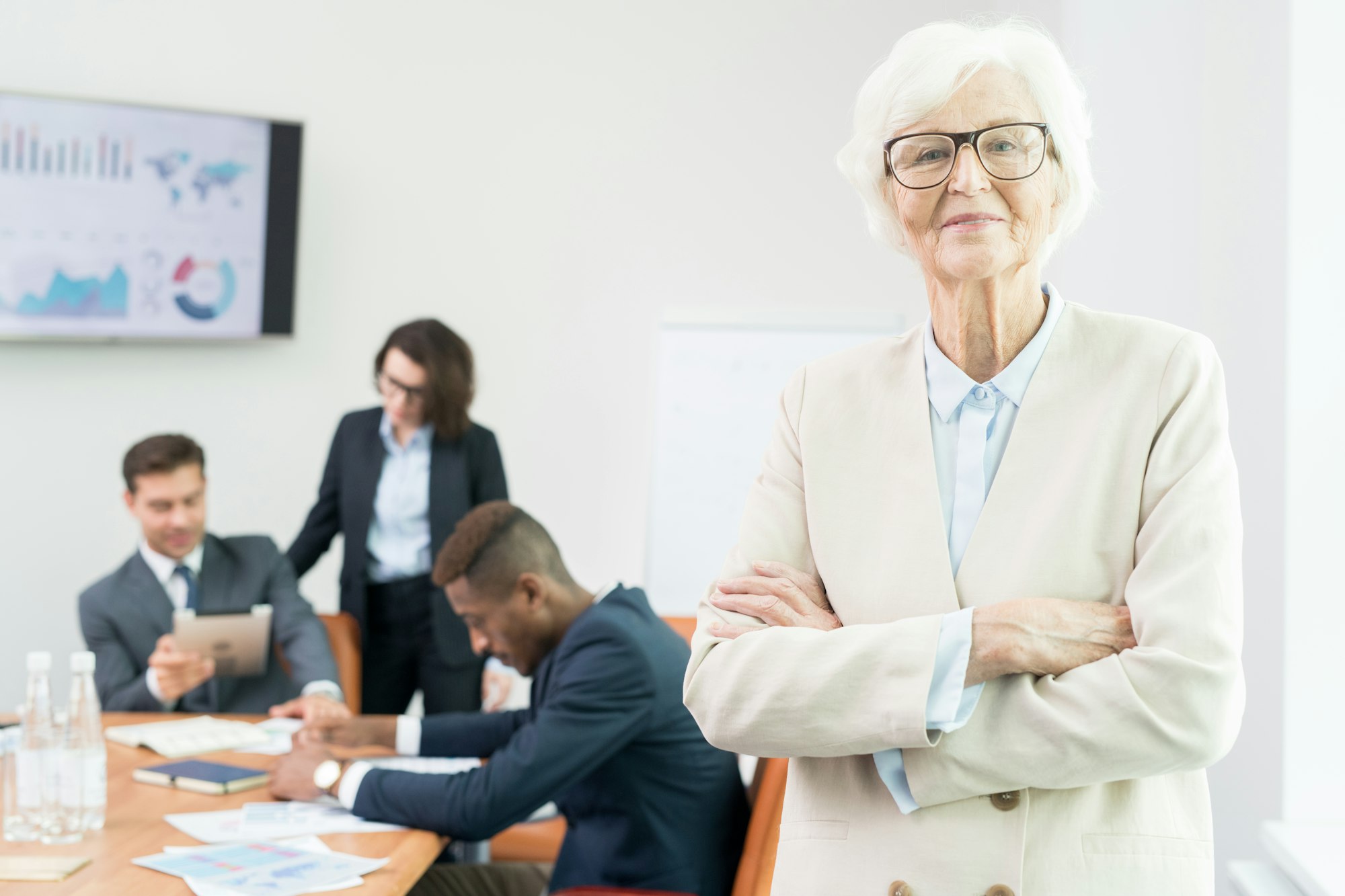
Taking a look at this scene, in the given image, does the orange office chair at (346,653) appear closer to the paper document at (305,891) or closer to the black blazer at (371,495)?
the black blazer at (371,495)

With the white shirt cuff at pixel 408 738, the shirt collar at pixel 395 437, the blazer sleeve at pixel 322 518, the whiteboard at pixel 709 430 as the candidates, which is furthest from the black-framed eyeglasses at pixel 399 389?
the white shirt cuff at pixel 408 738

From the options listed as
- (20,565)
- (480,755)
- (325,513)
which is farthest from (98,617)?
(20,565)

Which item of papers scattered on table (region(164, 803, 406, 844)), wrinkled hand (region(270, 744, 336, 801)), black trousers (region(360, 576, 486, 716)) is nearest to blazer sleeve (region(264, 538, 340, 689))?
black trousers (region(360, 576, 486, 716))

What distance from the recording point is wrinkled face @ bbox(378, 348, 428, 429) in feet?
10.9

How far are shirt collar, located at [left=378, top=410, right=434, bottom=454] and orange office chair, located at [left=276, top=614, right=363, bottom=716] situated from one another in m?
0.57

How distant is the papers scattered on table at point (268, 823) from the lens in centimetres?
183

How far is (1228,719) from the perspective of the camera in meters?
1.03

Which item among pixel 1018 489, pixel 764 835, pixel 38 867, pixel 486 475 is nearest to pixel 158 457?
pixel 486 475

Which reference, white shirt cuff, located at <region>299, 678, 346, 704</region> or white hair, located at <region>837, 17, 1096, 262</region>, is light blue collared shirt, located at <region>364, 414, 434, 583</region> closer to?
white shirt cuff, located at <region>299, 678, 346, 704</region>

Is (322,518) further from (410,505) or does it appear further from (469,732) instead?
(469,732)

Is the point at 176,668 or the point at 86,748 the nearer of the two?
the point at 86,748

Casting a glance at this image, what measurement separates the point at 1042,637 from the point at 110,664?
2.43 meters

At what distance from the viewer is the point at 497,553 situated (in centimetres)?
228

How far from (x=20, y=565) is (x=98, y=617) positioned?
4.47 ft
